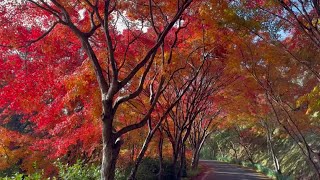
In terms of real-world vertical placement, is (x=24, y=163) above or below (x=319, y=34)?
below

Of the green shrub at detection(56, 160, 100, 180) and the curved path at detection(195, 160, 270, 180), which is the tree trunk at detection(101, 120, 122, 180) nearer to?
the green shrub at detection(56, 160, 100, 180)

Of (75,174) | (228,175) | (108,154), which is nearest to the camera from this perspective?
(108,154)

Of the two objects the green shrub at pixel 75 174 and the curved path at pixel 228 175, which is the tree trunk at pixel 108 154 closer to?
the green shrub at pixel 75 174

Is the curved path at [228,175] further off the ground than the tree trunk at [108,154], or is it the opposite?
the tree trunk at [108,154]

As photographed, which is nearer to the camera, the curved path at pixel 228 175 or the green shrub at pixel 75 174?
the green shrub at pixel 75 174

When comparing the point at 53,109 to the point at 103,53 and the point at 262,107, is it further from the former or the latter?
the point at 262,107

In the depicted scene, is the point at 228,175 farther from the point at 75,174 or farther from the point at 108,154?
the point at 108,154

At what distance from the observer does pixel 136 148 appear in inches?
679

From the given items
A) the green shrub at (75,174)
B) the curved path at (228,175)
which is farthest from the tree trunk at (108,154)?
the curved path at (228,175)

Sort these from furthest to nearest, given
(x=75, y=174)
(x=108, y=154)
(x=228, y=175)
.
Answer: (x=228, y=175)
(x=75, y=174)
(x=108, y=154)

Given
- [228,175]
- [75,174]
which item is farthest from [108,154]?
[228,175]

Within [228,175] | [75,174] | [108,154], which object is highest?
[108,154]

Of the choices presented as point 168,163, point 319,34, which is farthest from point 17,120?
point 319,34

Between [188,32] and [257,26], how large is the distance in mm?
4035
